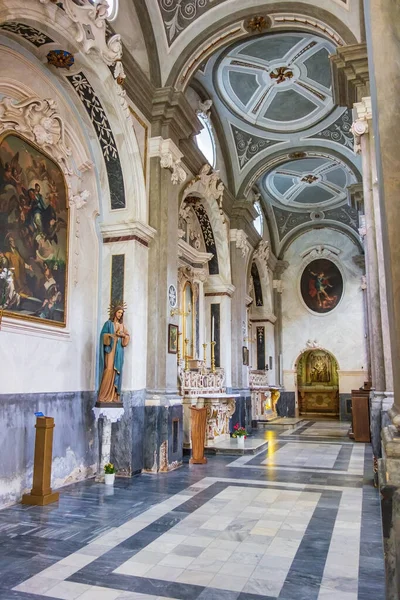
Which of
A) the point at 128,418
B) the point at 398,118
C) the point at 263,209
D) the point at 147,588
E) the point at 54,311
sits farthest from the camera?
the point at 263,209

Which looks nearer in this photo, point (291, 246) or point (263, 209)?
point (263, 209)

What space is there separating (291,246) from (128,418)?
1629 centimetres

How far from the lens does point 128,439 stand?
822 cm

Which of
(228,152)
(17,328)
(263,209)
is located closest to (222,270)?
(228,152)

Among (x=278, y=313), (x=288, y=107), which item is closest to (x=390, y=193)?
(x=288, y=107)

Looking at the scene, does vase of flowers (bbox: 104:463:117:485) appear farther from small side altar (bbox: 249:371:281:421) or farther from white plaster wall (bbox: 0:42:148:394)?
small side altar (bbox: 249:371:281:421)

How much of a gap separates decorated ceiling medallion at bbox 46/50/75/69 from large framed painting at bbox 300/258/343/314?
16.5m

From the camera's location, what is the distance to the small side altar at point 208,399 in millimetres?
10828

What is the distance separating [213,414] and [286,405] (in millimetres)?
10917

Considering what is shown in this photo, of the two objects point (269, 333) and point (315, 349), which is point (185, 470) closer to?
point (269, 333)

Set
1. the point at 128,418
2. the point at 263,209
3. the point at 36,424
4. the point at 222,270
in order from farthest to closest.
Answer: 1. the point at 263,209
2. the point at 222,270
3. the point at 128,418
4. the point at 36,424

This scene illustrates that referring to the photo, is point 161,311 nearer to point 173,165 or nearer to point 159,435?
point 159,435

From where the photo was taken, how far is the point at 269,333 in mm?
20984

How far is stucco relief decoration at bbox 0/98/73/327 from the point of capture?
21.9ft
